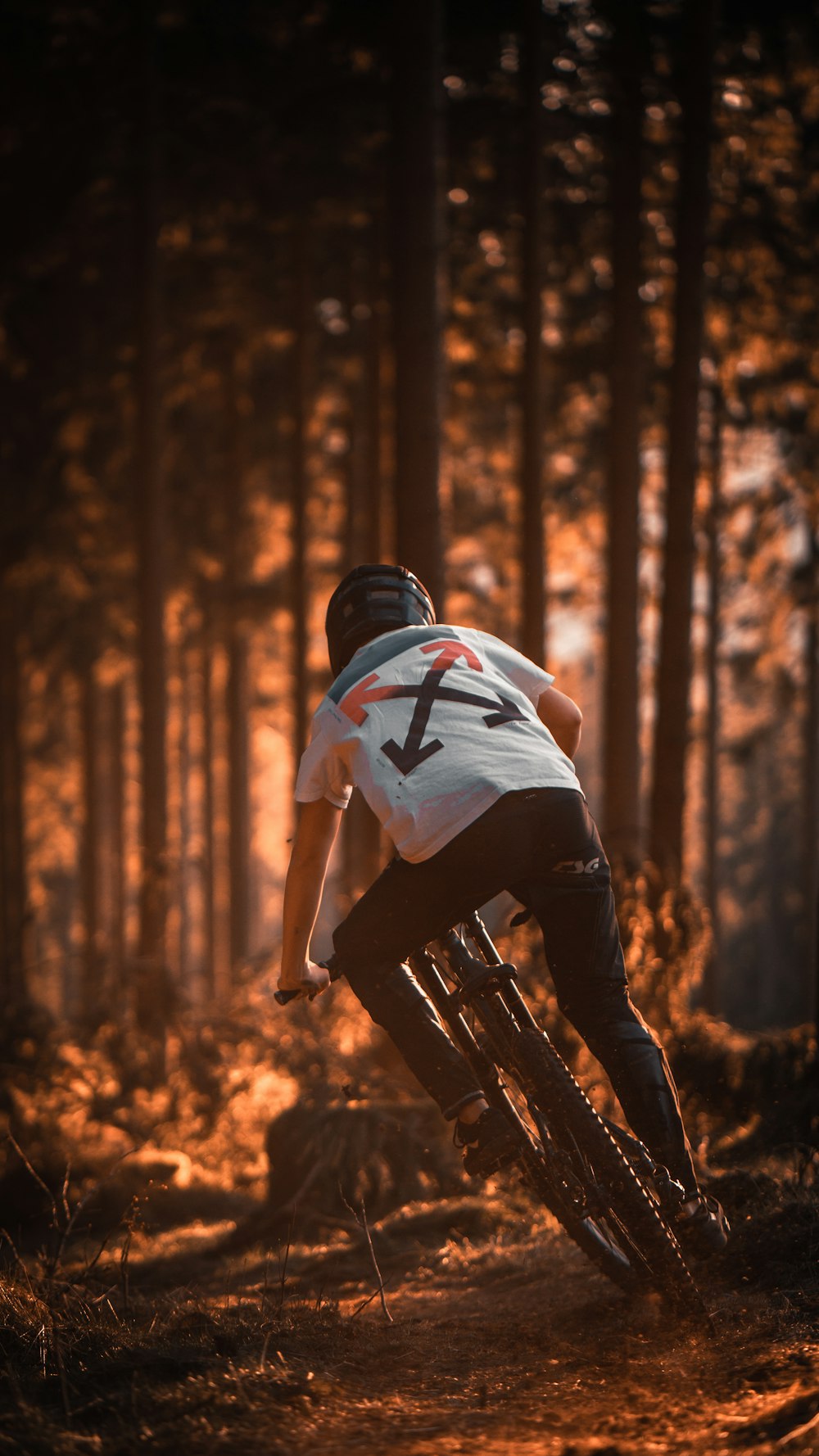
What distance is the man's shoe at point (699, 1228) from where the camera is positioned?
3.82m

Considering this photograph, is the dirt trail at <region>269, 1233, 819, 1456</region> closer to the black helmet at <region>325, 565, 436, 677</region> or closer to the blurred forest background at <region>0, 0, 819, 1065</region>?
the black helmet at <region>325, 565, 436, 677</region>

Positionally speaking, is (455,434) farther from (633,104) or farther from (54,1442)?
(54,1442)

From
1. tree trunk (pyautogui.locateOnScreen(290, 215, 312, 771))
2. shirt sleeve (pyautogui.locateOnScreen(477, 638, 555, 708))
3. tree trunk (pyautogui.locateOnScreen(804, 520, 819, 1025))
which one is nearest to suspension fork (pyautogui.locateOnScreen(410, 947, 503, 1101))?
shirt sleeve (pyautogui.locateOnScreen(477, 638, 555, 708))

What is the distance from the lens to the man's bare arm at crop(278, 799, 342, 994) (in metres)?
3.92

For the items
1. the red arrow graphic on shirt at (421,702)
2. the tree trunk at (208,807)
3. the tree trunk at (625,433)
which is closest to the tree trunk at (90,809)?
the tree trunk at (208,807)

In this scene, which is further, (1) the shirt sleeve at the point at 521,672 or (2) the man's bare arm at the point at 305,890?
(1) the shirt sleeve at the point at 521,672

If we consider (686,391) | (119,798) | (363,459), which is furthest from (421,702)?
(119,798)

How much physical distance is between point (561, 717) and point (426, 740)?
0.73 meters

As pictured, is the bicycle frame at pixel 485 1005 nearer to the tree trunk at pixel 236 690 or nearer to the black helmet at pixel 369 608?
the black helmet at pixel 369 608

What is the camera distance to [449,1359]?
3865 millimetres

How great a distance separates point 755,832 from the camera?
48281 millimetres

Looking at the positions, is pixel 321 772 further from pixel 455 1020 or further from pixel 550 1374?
pixel 550 1374

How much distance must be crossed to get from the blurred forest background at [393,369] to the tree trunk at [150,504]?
42 mm

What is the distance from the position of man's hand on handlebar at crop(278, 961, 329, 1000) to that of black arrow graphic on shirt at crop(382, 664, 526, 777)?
0.80m
